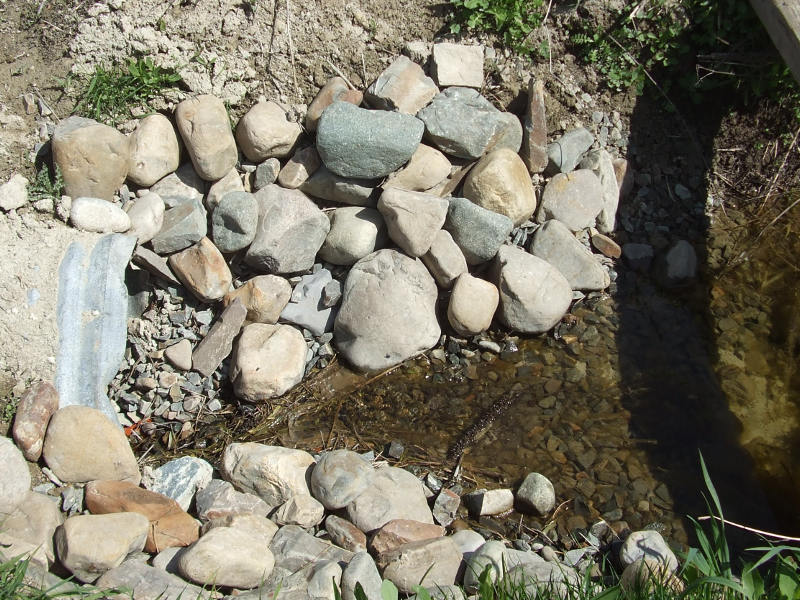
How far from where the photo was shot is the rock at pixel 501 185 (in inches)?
160

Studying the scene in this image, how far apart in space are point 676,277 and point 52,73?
142 inches

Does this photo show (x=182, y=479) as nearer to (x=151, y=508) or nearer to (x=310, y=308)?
(x=151, y=508)

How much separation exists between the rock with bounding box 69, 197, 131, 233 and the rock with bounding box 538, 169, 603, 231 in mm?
2328

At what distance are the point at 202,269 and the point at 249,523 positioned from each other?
138 centimetres

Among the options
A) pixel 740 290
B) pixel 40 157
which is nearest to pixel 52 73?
pixel 40 157

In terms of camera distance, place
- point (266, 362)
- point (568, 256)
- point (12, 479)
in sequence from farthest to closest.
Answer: point (568, 256), point (266, 362), point (12, 479)

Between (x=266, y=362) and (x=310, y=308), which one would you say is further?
(x=310, y=308)

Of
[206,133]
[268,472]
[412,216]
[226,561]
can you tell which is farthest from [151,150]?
[226,561]

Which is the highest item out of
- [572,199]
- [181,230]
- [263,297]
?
[572,199]

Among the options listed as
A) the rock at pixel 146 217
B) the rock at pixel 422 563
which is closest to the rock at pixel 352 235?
the rock at pixel 146 217

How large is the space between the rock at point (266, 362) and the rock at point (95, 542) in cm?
96

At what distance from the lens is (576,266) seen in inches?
165

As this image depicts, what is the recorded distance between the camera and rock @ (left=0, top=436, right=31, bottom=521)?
2.83 metres

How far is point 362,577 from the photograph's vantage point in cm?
266
